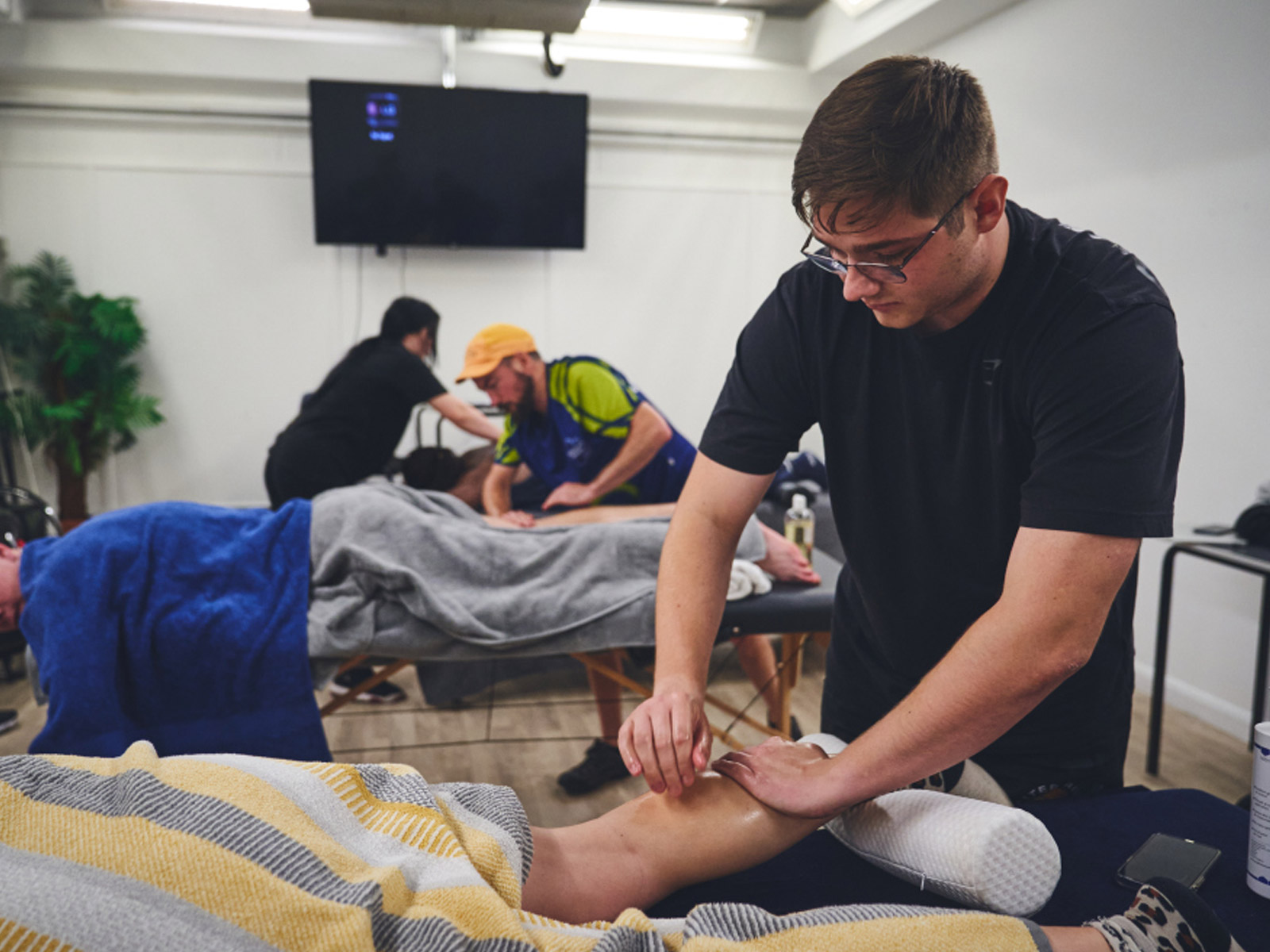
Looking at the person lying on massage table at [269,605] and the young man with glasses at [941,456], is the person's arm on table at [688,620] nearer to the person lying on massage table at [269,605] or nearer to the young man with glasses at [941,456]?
the young man with glasses at [941,456]

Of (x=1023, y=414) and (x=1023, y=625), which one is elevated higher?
(x=1023, y=414)

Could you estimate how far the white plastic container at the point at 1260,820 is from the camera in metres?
0.86

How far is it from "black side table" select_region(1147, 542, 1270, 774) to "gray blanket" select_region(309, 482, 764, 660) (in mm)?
1308

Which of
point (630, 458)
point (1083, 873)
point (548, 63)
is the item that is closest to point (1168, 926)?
point (1083, 873)

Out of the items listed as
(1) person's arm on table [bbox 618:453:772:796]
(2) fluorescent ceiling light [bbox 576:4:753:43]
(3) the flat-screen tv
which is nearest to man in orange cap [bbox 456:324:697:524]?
(1) person's arm on table [bbox 618:453:772:796]

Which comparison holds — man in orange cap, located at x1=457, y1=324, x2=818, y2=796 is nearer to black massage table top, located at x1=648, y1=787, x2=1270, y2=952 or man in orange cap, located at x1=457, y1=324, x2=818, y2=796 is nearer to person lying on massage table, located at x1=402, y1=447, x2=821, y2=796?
person lying on massage table, located at x1=402, y1=447, x2=821, y2=796

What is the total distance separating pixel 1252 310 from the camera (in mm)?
2516

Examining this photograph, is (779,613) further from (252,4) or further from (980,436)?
(252,4)

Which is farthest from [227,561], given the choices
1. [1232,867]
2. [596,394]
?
[1232,867]

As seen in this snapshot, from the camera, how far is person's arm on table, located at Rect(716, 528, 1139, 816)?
827mm

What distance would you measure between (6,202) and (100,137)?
1.86 feet

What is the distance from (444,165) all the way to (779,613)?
3.38 m

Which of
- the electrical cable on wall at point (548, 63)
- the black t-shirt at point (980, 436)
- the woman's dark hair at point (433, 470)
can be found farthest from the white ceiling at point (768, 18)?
the black t-shirt at point (980, 436)

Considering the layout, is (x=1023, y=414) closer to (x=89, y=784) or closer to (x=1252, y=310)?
(x=89, y=784)
